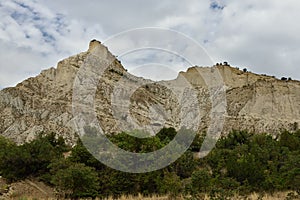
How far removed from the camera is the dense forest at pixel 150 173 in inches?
584

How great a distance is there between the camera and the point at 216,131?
1998 inches

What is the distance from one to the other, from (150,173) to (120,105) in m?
26.2

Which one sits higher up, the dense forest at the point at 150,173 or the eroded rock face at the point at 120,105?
the eroded rock face at the point at 120,105

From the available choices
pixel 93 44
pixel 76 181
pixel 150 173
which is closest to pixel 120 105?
pixel 93 44

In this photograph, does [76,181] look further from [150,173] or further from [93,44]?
[93,44]

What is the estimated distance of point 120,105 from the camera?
42781mm

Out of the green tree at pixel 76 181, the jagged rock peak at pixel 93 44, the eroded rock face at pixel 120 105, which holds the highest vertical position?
the jagged rock peak at pixel 93 44

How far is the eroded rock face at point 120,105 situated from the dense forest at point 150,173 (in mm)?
18553

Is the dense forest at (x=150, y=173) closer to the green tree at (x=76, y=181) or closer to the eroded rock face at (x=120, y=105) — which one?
the green tree at (x=76, y=181)

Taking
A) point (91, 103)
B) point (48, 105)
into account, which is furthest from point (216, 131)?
point (48, 105)

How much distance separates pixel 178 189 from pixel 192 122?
3201cm

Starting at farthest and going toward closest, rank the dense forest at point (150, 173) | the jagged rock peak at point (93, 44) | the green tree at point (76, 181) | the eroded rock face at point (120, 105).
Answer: the jagged rock peak at point (93, 44) < the eroded rock face at point (120, 105) < the green tree at point (76, 181) < the dense forest at point (150, 173)

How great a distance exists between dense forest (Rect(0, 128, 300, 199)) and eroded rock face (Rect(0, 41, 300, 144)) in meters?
18.6

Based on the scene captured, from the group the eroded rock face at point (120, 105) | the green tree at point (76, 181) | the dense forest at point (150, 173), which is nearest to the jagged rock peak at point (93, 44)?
the eroded rock face at point (120, 105)
